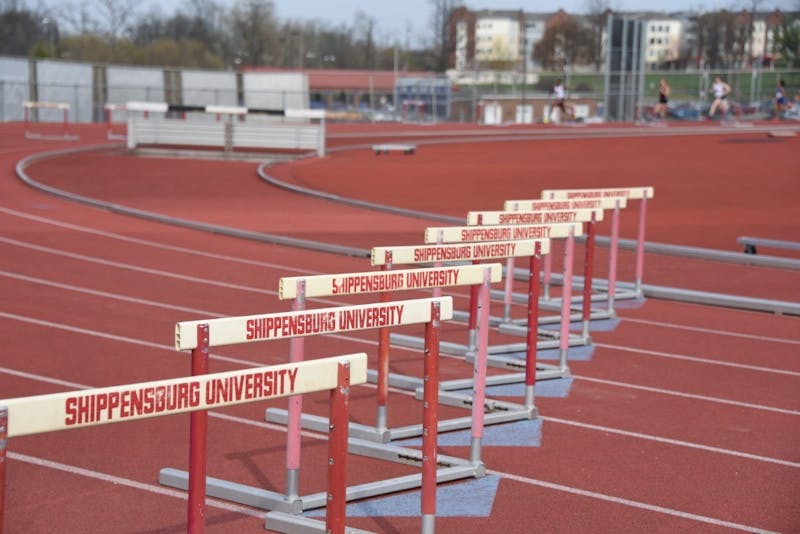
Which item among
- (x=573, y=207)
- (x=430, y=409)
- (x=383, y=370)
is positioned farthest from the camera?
(x=573, y=207)

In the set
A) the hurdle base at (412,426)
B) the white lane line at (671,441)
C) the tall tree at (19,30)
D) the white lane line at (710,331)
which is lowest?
the white lane line at (710,331)

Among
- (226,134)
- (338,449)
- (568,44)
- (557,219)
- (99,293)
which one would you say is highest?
(568,44)

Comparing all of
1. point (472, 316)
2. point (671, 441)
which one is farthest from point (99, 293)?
point (671, 441)

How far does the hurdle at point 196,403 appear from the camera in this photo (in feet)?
10.2

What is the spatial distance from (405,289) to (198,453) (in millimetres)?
1936

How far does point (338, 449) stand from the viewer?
399cm

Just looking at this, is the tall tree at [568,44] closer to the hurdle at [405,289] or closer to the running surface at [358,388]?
the running surface at [358,388]

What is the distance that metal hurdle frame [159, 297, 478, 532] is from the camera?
14.1ft

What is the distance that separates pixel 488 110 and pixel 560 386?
2157 inches

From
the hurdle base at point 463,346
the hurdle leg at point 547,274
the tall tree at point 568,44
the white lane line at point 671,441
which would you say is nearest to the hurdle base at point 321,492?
the white lane line at point 671,441

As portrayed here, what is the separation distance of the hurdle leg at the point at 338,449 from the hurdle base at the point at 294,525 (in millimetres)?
1369

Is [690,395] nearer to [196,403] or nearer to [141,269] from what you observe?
[196,403]

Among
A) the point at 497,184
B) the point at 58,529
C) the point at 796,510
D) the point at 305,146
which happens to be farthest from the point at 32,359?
the point at 305,146

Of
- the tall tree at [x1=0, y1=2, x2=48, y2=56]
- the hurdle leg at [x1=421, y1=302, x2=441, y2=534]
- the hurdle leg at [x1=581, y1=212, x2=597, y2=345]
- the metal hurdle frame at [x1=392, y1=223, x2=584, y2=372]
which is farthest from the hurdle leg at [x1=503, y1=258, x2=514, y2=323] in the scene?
the tall tree at [x1=0, y1=2, x2=48, y2=56]
